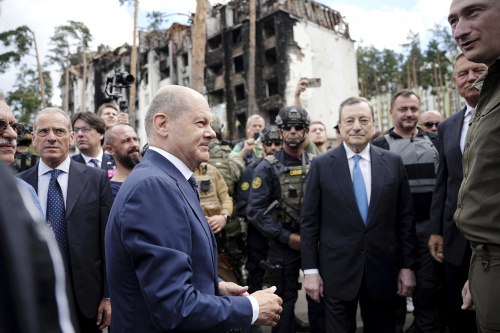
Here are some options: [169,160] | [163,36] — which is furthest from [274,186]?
[163,36]

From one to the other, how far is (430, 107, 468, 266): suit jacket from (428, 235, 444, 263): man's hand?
51 millimetres

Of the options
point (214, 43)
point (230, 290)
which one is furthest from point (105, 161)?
point (214, 43)

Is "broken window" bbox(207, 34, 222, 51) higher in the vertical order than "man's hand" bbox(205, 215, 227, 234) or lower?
higher

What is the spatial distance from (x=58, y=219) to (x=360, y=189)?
8.48 feet

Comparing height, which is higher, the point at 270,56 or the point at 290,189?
the point at 270,56

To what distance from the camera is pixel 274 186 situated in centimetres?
445

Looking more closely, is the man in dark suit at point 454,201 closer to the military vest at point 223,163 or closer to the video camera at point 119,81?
the military vest at point 223,163

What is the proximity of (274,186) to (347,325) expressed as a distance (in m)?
1.70

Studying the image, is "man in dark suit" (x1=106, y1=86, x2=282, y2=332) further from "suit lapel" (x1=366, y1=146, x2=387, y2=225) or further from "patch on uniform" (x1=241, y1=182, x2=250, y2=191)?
"patch on uniform" (x1=241, y1=182, x2=250, y2=191)

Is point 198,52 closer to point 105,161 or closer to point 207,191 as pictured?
point 105,161

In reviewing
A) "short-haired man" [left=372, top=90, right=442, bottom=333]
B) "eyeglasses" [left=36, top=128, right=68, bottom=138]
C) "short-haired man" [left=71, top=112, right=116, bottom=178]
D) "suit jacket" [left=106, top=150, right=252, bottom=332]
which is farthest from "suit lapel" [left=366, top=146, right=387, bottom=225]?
"short-haired man" [left=71, top=112, right=116, bottom=178]

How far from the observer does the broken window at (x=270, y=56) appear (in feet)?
95.4

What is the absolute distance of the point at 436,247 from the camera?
3.62m

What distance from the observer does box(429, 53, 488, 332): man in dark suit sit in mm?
3309
